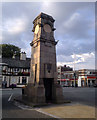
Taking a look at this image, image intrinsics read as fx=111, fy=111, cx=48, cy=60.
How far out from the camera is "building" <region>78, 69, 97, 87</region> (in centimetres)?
5131

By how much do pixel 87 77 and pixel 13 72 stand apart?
32.8m

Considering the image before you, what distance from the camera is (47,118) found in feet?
20.9

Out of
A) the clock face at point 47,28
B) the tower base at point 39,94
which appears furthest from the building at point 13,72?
the clock face at point 47,28

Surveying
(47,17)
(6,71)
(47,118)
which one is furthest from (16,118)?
(6,71)

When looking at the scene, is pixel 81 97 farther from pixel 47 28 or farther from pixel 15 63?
pixel 15 63

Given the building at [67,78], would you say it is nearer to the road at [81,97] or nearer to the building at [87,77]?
the building at [87,77]

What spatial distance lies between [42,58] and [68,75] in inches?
1848

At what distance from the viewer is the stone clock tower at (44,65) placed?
34.7 feet

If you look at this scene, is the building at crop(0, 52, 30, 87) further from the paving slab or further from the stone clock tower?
the paving slab

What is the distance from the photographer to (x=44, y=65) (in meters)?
11.1

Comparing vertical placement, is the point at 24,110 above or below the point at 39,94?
below

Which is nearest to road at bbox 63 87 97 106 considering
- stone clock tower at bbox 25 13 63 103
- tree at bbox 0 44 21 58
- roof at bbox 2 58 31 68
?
stone clock tower at bbox 25 13 63 103

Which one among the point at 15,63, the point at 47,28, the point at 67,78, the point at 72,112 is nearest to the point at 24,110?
the point at 72,112

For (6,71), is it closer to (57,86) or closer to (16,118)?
(57,86)
